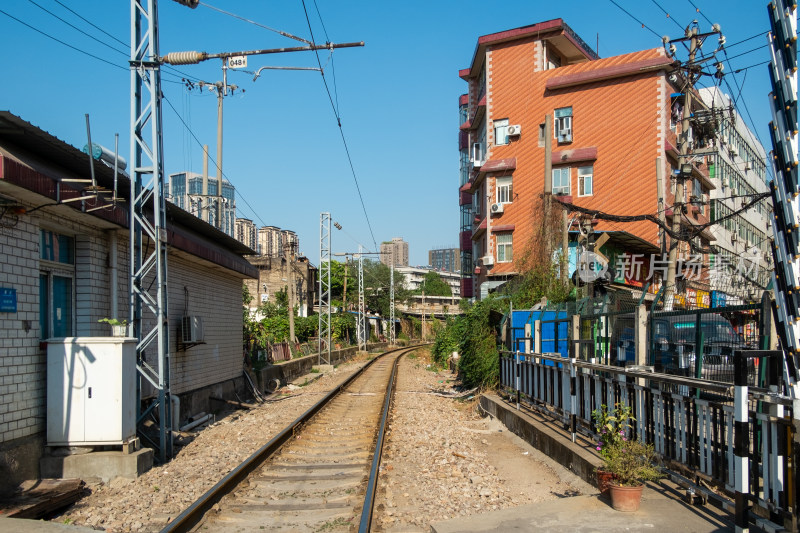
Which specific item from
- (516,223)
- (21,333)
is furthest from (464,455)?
(516,223)

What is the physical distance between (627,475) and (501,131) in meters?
29.2

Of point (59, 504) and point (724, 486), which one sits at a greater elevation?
point (724, 486)

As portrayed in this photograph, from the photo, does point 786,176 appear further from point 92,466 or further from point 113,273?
point 113,273

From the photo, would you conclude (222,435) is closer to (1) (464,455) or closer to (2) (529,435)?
(1) (464,455)

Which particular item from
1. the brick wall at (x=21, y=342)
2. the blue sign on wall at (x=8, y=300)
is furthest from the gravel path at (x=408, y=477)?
the blue sign on wall at (x=8, y=300)

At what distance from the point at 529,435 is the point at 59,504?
269 inches

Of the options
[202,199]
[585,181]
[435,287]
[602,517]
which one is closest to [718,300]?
[602,517]

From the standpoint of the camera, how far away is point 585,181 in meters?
31.4

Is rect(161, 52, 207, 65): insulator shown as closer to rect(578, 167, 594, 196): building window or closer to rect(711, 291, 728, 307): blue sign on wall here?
rect(711, 291, 728, 307): blue sign on wall

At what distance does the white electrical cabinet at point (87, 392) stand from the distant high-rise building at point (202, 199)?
6.41 m

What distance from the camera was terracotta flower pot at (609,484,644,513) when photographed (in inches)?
225

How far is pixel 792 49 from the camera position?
498 cm

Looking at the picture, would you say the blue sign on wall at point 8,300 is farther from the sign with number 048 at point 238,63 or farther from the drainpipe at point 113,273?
the sign with number 048 at point 238,63

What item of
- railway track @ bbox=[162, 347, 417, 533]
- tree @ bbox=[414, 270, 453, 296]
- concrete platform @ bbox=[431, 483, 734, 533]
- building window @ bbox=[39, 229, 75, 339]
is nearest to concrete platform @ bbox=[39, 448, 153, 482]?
railway track @ bbox=[162, 347, 417, 533]
